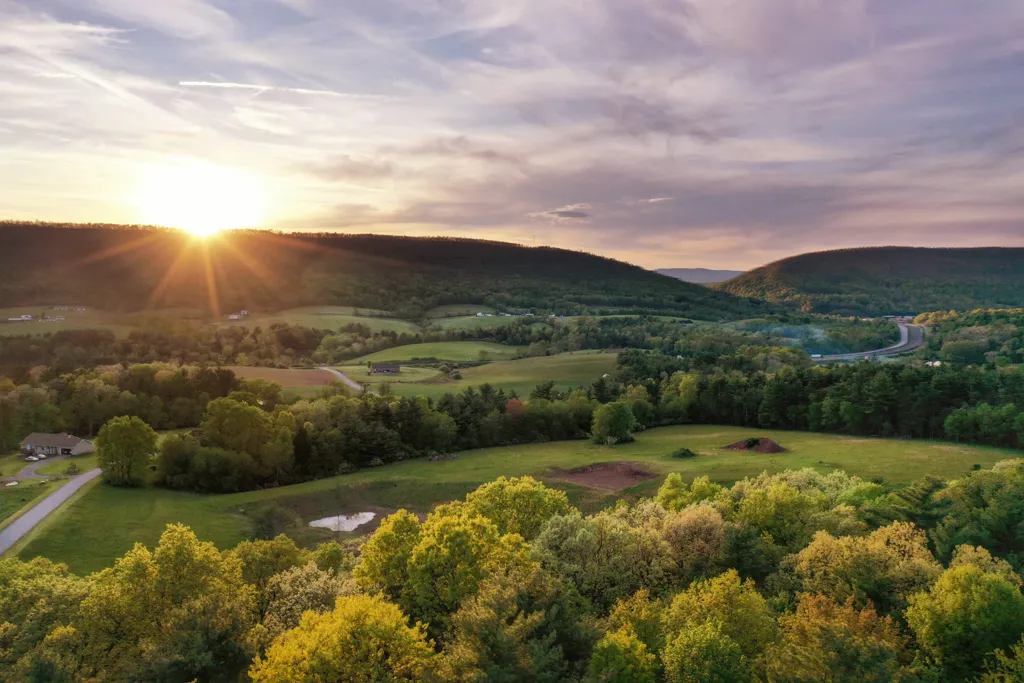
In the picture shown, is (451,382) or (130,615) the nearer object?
(130,615)

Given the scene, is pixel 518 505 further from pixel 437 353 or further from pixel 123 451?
pixel 437 353

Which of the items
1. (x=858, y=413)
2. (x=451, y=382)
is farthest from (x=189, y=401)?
(x=858, y=413)

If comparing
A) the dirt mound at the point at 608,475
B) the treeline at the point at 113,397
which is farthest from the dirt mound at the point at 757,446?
the treeline at the point at 113,397

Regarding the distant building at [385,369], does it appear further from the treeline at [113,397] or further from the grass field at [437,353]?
the treeline at [113,397]

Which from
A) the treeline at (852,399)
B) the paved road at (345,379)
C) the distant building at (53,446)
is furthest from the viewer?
the paved road at (345,379)

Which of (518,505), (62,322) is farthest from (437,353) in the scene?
(518,505)

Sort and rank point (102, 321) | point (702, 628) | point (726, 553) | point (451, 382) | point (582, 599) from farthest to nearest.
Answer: point (102, 321), point (451, 382), point (726, 553), point (582, 599), point (702, 628)

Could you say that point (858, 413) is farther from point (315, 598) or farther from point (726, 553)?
point (315, 598)

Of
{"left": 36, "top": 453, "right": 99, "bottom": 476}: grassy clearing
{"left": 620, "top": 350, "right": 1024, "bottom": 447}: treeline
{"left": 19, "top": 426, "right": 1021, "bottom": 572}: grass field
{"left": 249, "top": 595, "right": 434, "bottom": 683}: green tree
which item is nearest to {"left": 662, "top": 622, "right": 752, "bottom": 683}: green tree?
{"left": 249, "top": 595, "right": 434, "bottom": 683}: green tree
